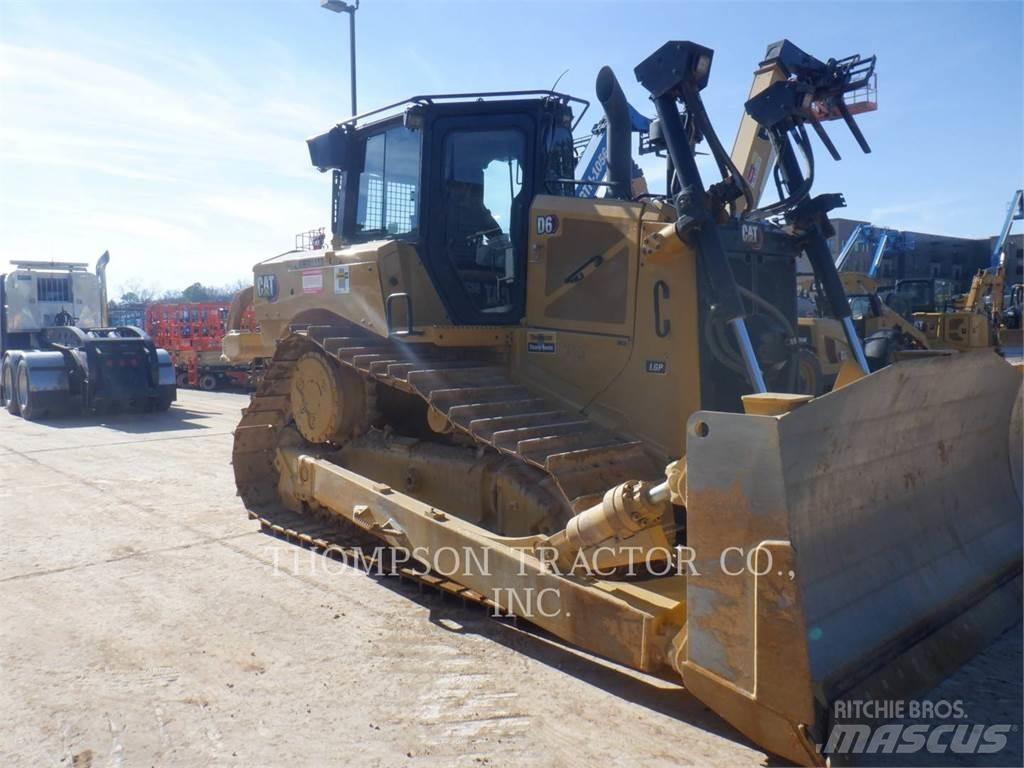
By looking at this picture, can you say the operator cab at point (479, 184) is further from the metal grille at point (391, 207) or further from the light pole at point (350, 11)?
the light pole at point (350, 11)

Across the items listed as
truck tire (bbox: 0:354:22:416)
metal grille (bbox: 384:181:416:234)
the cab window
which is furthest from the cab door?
truck tire (bbox: 0:354:22:416)

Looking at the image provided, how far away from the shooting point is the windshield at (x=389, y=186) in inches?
217

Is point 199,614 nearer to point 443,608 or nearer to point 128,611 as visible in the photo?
point 128,611

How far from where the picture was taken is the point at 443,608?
454 centimetres

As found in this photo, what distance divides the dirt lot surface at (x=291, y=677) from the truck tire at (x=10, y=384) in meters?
9.93

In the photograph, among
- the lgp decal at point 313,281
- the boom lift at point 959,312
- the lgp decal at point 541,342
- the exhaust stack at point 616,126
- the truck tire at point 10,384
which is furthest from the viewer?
the boom lift at point 959,312

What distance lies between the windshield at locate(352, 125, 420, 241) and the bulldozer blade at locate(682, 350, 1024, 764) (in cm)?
318

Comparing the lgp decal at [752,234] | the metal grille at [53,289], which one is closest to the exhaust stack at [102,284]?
the metal grille at [53,289]

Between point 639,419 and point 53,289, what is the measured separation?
15668 millimetres

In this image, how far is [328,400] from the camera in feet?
18.3

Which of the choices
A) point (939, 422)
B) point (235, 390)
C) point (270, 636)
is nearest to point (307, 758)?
point (270, 636)

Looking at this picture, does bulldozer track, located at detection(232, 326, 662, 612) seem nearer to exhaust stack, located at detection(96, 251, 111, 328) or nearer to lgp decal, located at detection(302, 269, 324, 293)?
lgp decal, located at detection(302, 269, 324, 293)

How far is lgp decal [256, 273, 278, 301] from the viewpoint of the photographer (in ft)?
20.9

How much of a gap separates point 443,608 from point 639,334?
181cm
